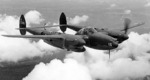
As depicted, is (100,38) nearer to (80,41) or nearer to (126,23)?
(80,41)

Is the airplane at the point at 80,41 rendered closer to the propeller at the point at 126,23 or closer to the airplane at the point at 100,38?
the airplane at the point at 100,38

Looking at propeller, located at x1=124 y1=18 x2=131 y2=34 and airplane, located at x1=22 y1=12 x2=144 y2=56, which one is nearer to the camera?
airplane, located at x1=22 y1=12 x2=144 y2=56

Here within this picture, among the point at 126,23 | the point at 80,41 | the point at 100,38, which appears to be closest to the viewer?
the point at 80,41

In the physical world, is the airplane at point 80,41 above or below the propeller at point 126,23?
below

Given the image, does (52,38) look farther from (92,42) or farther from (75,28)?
(75,28)

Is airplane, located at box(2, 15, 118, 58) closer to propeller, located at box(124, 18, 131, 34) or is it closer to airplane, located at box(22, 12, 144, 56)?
airplane, located at box(22, 12, 144, 56)

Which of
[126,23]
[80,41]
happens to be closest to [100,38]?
[80,41]

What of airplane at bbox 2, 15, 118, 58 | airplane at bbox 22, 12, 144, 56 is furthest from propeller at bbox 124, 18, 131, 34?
airplane at bbox 2, 15, 118, 58

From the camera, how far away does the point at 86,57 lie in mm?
43219

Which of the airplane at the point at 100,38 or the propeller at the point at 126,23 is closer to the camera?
the airplane at the point at 100,38

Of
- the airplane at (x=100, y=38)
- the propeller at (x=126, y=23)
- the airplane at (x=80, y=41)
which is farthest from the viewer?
the propeller at (x=126, y=23)

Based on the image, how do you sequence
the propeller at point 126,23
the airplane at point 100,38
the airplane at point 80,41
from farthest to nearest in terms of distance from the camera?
the propeller at point 126,23
the airplane at point 100,38
the airplane at point 80,41

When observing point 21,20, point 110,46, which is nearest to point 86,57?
point 110,46

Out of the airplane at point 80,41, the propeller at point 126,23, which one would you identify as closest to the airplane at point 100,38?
the airplane at point 80,41
